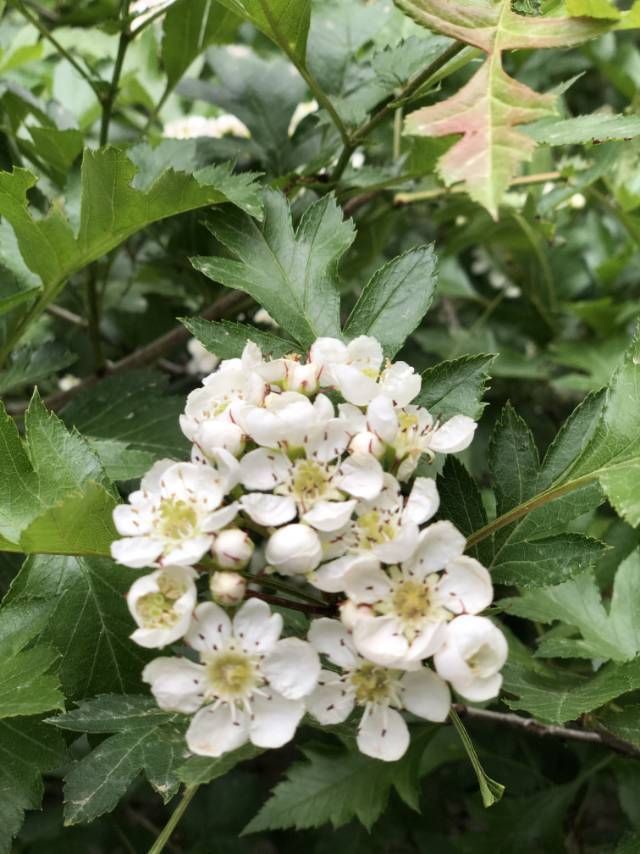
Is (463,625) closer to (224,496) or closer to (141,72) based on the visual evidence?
(224,496)

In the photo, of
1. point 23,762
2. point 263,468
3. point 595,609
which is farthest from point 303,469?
point 595,609

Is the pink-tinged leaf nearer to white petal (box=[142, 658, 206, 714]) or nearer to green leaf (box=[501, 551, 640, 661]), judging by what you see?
white petal (box=[142, 658, 206, 714])

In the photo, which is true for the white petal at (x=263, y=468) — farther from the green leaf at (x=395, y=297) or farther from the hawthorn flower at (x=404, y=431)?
the green leaf at (x=395, y=297)

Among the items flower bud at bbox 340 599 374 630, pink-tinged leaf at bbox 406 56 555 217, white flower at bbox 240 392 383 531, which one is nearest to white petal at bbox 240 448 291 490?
white flower at bbox 240 392 383 531

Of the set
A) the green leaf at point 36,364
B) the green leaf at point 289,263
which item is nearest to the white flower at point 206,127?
the green leaf at point 36,364

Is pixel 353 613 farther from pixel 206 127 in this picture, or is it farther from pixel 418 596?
pixel 206 127

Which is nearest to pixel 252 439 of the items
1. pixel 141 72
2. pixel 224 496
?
pixel 224 496
